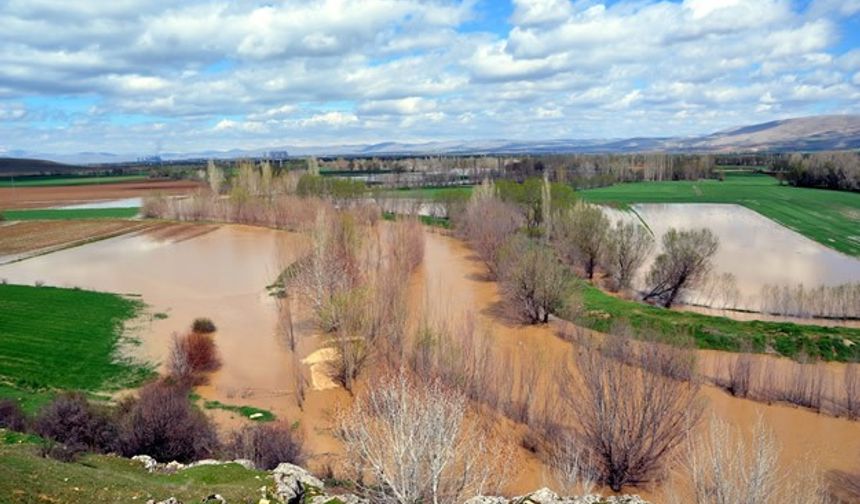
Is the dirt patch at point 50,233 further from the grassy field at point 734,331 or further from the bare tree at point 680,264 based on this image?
the bare tree at point 680,264

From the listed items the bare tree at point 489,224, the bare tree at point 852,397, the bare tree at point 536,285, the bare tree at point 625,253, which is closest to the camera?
the bare tree at point 852,397

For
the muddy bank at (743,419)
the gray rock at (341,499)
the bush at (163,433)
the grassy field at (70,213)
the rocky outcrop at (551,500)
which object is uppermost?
the grassy field at (70,213)

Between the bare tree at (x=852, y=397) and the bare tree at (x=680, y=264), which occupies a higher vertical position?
the bare tree at (x=680, y=264)

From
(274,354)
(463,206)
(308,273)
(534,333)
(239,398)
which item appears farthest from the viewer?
(463,206)

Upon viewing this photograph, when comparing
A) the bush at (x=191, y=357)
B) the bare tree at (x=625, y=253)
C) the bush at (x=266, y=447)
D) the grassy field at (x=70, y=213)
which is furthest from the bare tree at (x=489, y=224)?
the grassy field at (x=70, y=213)

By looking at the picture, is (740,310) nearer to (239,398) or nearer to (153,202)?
(239,398)

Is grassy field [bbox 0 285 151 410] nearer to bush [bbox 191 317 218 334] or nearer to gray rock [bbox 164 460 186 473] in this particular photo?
bush [bbox 191 317 218 334]

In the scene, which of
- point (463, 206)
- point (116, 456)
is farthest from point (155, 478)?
point (463, 206)

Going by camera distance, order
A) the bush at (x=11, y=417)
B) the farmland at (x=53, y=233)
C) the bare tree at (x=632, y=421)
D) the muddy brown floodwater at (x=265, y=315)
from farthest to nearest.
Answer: the farmland at (x=53, y=233), the muddy brown floodwater at (x=265, y=315), the bush at (x=11, y=417), the bare tree at (x=632, y=421)
